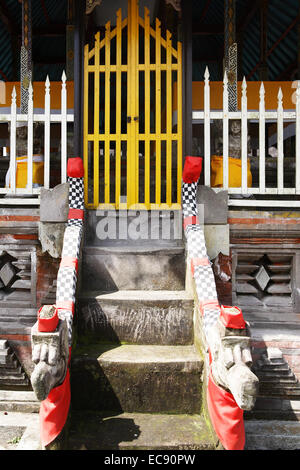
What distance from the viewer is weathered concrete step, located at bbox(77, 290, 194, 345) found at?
2889mm

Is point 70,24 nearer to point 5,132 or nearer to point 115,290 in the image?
point 5,132

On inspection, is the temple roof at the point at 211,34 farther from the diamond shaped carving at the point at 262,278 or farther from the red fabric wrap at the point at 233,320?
the red fabric wrap at the point at 233,320

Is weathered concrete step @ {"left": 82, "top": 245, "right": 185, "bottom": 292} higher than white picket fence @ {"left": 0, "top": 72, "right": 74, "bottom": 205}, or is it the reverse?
white picket fence @ {"left": 0, "top": 72, "right": 74, "bottom": 205}

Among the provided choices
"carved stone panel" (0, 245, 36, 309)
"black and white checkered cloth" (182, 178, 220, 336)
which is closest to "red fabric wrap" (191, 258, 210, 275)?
"black and white checkered cloth" (182, 178, 220, 336)

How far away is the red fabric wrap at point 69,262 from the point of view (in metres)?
2.88

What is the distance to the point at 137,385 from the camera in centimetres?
250

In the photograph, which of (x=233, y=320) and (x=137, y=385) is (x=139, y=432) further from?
(x=233, y=320)

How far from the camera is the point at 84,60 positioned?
384cm

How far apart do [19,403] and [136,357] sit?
A: 3.79ft

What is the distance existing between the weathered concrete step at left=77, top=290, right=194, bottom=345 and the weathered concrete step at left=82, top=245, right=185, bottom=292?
0.34 m

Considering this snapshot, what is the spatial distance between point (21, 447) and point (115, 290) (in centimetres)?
138

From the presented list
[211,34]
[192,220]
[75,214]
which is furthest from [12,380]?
[211,34]

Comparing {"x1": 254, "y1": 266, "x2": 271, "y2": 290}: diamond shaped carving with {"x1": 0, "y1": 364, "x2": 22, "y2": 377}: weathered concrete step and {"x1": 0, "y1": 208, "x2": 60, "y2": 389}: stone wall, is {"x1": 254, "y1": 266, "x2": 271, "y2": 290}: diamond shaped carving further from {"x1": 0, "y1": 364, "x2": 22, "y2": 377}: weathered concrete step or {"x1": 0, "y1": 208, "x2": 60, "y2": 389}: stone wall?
{"x1": 0, "y1": 364, "x2": 22, "y2": 377}: weathered concrete step
